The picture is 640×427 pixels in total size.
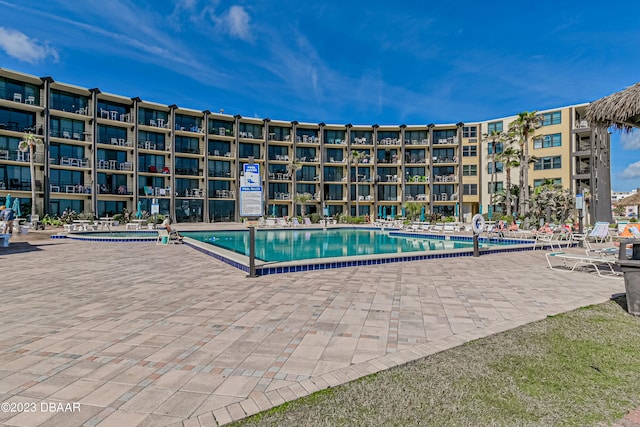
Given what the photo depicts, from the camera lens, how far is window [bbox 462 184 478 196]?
137 feet

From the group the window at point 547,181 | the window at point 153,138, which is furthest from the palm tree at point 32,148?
the window at point 547,181

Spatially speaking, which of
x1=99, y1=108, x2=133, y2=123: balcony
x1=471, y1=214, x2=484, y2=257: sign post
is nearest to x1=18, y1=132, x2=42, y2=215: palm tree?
x1=99, y1=108, x2=133, y2=123: balcony

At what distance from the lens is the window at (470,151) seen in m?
41.9

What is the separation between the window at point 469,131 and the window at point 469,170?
376 cm

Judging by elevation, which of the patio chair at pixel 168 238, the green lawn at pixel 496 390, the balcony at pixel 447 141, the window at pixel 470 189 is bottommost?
the green lawn at pixel 496 390

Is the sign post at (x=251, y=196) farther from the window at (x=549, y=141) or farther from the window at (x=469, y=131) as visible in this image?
the window at (x=469, y=131)

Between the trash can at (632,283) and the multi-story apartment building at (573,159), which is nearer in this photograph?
the trash can at (632,283)

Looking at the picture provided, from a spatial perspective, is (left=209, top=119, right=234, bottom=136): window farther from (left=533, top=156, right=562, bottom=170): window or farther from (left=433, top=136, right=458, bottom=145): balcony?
(left=533, top=156, right=562, bottom=170): window

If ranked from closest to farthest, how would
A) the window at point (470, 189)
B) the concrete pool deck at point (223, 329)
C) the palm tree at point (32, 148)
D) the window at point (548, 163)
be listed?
the concrete pool deck at point (223, 329) < the palm tree at point (32, 148) < the window at point (548, 163) < the window at point (470, 189)

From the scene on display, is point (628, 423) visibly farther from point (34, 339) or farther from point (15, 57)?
point (15, 57)

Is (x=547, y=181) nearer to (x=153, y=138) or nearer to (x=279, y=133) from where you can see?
(x=279, y=133)

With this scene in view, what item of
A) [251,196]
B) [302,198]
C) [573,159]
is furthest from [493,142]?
[251,196]

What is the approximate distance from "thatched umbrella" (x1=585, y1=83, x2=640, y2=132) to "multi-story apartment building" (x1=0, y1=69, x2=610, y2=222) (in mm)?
22701

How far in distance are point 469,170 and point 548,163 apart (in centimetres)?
838
